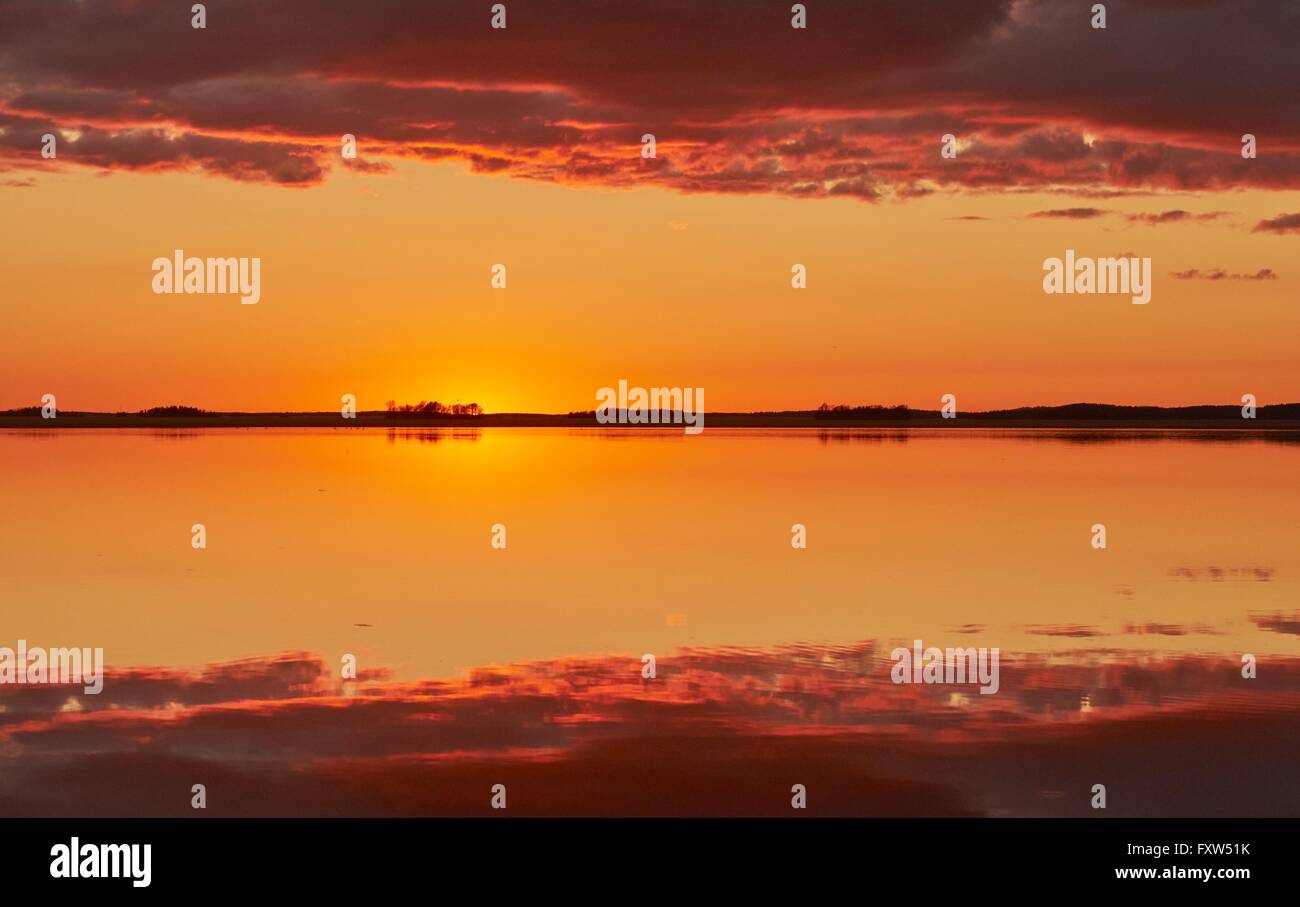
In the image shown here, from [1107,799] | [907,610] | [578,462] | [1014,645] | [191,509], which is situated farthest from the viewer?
[578,462]

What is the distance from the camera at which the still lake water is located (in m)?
13.1

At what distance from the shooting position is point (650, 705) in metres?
15.0

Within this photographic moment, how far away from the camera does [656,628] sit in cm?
1933

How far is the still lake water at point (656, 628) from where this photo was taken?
515 inches

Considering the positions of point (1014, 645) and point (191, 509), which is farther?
point (191, 509)

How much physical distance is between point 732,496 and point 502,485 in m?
9.44

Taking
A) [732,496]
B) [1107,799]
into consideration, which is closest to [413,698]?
[1107,799]
